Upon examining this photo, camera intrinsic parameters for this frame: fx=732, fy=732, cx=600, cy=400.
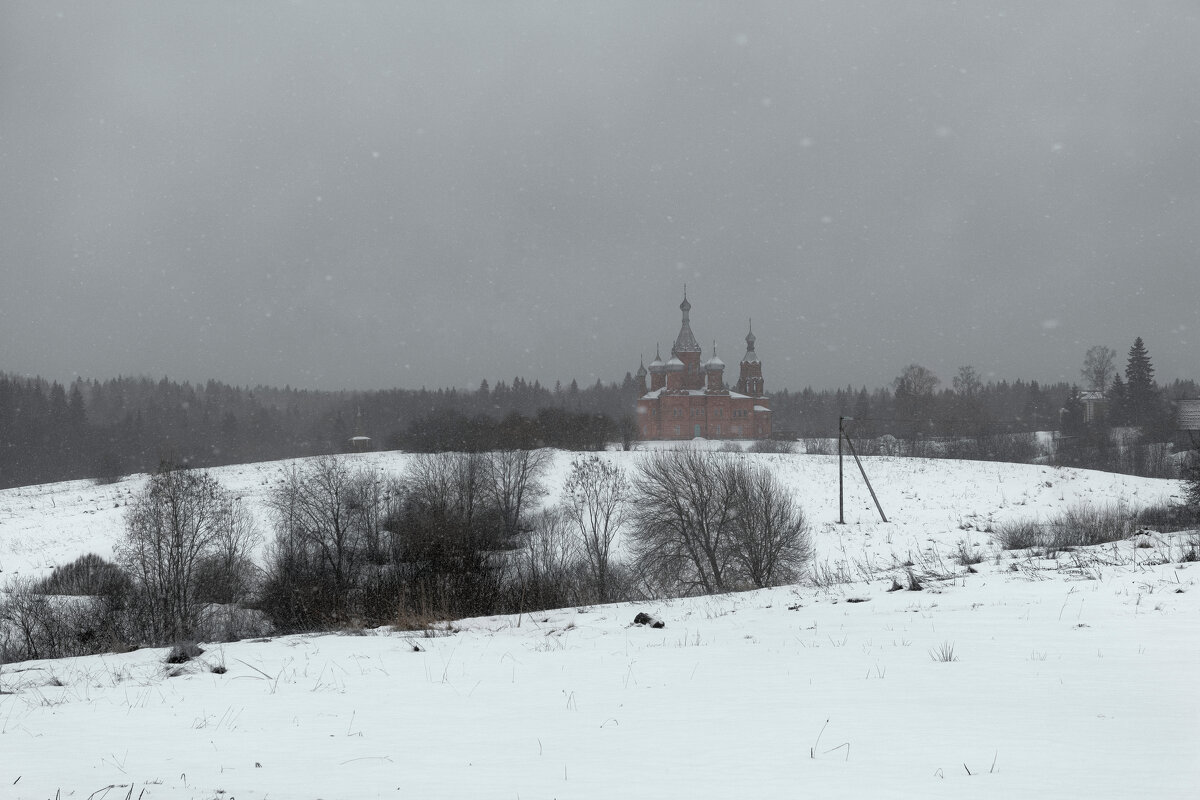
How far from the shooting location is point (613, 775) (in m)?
4.21

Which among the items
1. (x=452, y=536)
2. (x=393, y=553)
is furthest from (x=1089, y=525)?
(x=393, y=553)

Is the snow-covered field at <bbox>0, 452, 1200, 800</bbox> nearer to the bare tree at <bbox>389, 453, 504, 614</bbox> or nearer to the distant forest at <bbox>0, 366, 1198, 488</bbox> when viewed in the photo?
the bare tree at <bbox>389, 453, 504, 614</bbox>

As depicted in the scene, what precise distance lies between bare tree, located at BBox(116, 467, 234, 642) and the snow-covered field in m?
23.1

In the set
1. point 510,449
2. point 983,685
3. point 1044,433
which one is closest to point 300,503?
point 510,449

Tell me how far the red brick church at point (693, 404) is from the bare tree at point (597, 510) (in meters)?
35.2

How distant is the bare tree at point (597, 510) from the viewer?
35.0m

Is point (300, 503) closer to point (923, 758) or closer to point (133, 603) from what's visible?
point (133, 603)

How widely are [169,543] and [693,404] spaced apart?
6014 centimetres

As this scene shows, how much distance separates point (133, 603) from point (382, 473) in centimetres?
1941

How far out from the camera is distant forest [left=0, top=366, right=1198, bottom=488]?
214 feet

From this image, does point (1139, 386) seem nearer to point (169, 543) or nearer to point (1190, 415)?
point (1190, 415)

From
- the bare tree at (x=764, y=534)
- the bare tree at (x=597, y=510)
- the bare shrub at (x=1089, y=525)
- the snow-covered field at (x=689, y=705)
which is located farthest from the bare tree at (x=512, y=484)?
the snow-covered field at (x=689, y=705)

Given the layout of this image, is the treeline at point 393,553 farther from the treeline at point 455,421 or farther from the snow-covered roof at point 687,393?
the snow-covered roof at point 687,393

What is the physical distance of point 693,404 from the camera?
8288 centimetres
